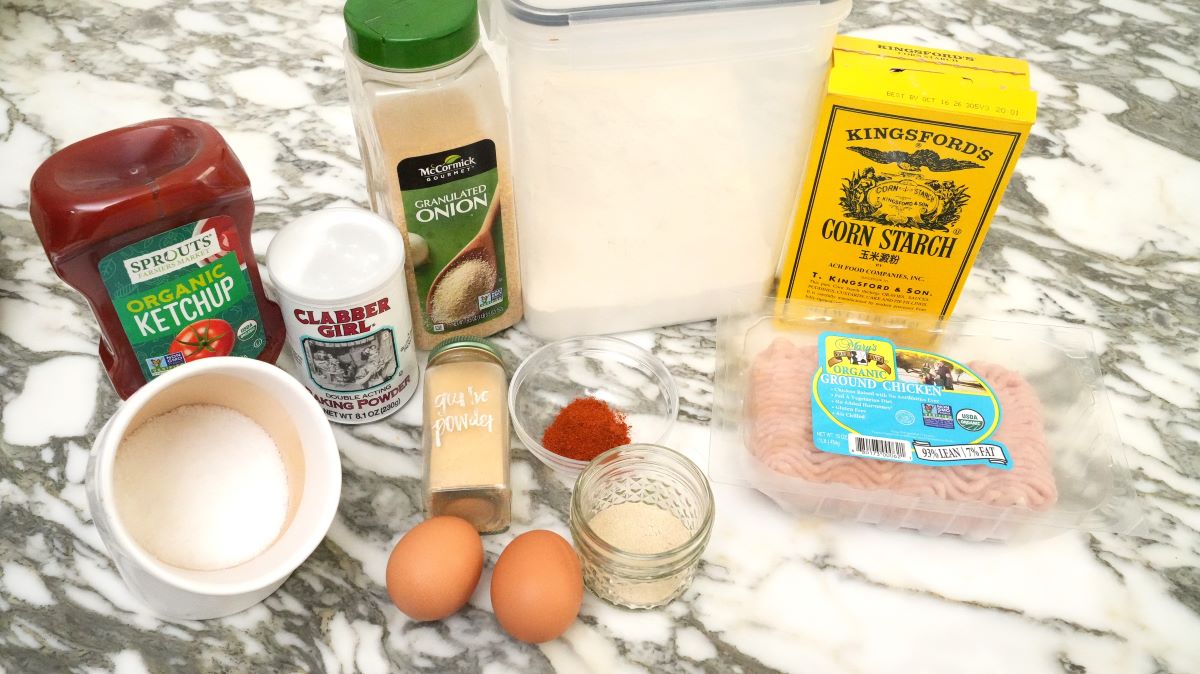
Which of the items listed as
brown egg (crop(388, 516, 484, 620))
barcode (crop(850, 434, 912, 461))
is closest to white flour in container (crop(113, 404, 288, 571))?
brown egg (crop(388, 516, 484, 620))

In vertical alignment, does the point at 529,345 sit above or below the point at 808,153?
below

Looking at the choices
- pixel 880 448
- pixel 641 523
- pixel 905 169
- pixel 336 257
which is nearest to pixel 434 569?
pixel 641 523

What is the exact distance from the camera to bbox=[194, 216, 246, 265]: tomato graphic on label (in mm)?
779

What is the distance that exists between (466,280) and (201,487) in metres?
0.32

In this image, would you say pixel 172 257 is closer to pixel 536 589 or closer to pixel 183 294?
pixel 183 294

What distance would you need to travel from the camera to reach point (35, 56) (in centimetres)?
126

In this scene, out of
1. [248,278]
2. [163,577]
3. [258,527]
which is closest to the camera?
[163,577]

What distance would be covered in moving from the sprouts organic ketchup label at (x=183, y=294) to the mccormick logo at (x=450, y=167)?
7.0 inches

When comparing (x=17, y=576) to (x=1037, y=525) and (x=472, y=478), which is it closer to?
(x=472, y=478)

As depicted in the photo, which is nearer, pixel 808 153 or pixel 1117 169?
pixel 808 153

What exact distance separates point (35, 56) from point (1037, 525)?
139 cm

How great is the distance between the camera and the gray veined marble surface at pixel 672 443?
2.47ft

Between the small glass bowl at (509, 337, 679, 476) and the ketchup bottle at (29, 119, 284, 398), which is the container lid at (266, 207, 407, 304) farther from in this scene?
the small glass bowl at (509, 337, 679, 476)

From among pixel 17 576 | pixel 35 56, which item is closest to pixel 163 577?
pixel 17 576
